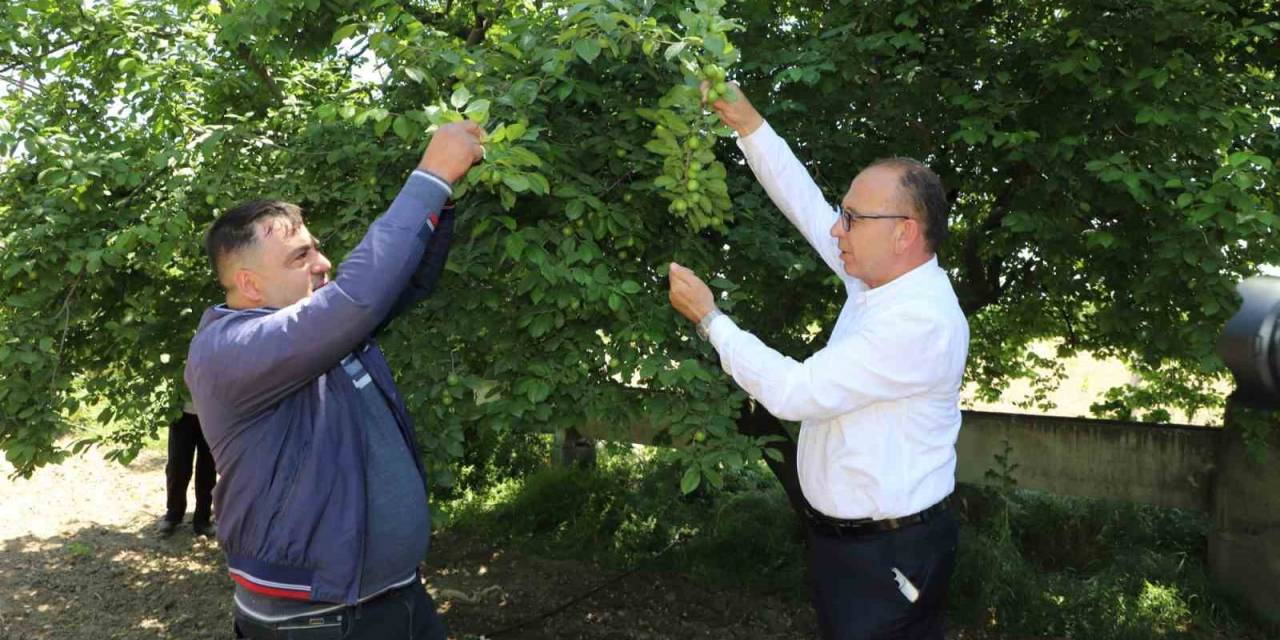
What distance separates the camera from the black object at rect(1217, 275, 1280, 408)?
1770 mm

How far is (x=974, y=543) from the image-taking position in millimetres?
7043

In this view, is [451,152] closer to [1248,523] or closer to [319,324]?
[319,324]

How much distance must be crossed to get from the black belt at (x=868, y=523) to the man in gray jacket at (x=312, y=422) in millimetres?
1031

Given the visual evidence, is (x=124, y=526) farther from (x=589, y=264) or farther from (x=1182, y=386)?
(x=1182, y=386)

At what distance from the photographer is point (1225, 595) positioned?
7.03 meters

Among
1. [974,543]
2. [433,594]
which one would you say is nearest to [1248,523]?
[974,543]

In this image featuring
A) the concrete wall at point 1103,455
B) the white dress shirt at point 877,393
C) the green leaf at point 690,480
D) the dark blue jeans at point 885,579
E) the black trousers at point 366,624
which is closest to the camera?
the black trousers at point 366,624

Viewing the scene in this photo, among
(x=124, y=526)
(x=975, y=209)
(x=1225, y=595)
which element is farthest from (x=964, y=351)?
(x=124, y=526)

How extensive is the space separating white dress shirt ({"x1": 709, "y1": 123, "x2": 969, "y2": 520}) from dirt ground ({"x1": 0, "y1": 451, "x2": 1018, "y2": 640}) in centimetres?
420

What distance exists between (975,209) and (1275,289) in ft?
13.8

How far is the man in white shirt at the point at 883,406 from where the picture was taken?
95.4 inches

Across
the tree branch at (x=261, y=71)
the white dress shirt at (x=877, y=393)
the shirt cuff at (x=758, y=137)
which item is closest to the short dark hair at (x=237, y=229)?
the white dress shirt at (x=877, y=393)

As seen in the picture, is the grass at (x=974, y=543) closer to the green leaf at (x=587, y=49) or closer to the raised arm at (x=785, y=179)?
the raised arm at (x=785, y=179)

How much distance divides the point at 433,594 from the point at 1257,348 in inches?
246
